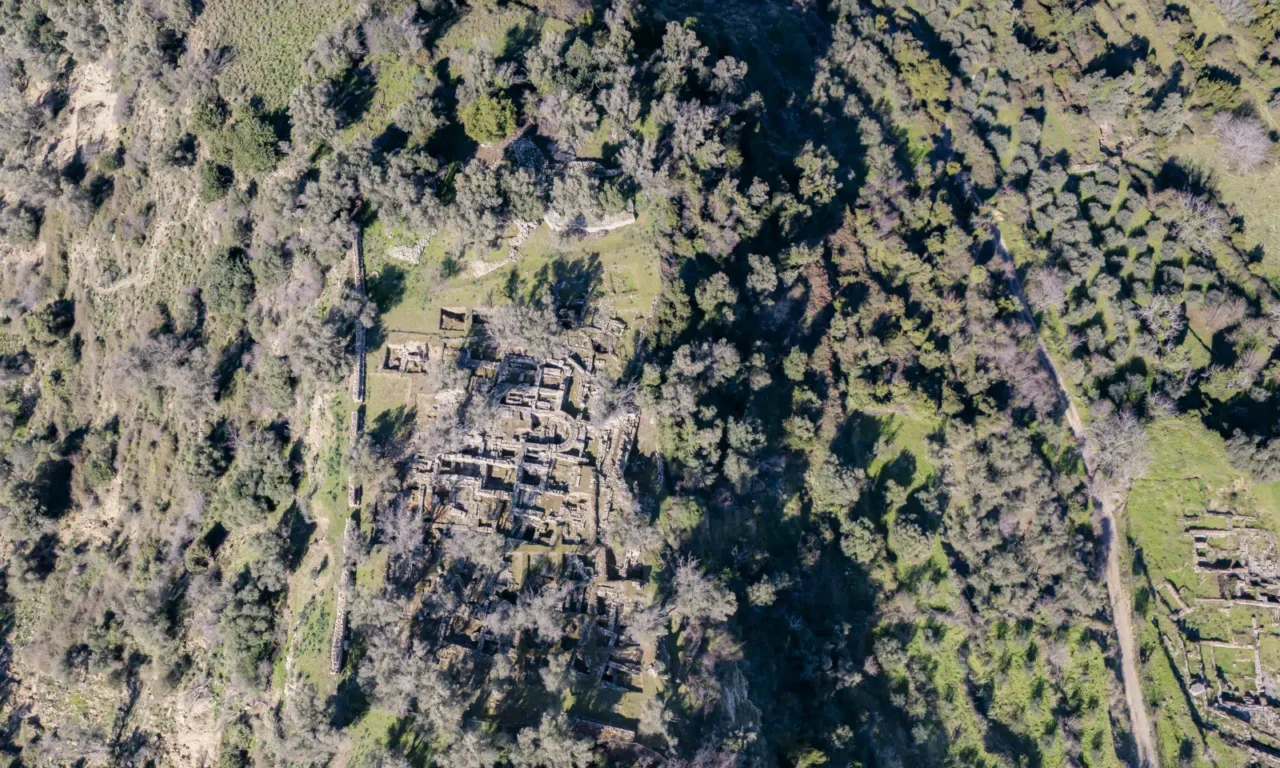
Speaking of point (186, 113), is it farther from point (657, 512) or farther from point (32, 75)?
point (657, 512)

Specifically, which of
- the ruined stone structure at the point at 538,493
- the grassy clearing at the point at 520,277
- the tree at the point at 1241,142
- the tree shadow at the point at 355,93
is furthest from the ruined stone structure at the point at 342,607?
the tree at the point at 1241,142

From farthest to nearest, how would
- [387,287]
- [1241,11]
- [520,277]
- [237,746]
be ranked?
→ [1241,11], [387,287], [520,277], [237,746]

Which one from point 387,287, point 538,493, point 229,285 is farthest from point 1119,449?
point 229,285

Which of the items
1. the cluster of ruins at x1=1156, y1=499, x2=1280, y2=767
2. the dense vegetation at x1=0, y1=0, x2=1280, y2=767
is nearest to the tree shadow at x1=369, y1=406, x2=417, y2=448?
the dense vegetation at x1=0, y1=0, x2=1280, y2=767

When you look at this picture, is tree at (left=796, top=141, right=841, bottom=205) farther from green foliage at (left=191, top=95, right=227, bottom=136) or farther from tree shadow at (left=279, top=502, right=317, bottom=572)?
green foliage at (left=191, top=95, right=227, bottom=136)

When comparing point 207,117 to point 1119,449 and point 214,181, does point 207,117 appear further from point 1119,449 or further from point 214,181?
point 1119,449

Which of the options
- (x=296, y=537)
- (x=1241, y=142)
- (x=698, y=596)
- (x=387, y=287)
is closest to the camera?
(x=698, y=596)
